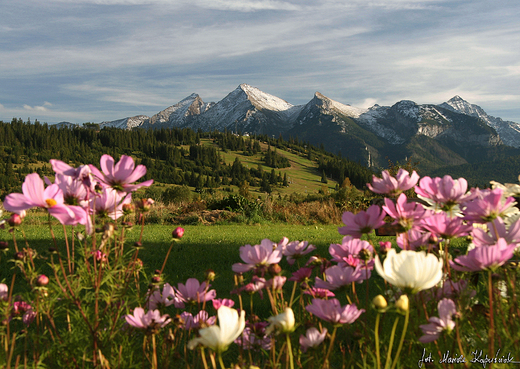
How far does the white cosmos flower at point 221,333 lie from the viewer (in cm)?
77

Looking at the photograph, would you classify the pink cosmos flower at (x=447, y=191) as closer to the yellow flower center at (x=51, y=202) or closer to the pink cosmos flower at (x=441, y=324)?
the pink cosmos flower at (x=441, y=324)

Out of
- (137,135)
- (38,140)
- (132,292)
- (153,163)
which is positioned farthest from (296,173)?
(132,292)

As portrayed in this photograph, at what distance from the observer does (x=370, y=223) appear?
3.77 feet

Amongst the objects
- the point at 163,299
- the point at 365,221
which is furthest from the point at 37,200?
the point at 365,221

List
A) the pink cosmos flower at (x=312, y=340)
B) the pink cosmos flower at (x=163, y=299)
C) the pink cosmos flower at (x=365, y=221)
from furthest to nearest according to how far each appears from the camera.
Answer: the pink cosmos flower at (x=163, y=299), the pink cosmos flower at (x=365, y=221), the pink cosmos flower at (x=312, y=340)

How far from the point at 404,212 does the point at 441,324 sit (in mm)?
336

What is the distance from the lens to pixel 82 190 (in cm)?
121

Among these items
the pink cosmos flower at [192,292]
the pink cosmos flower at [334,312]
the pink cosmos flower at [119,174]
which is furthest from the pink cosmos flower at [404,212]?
the pink cosmos flower at [119,174]

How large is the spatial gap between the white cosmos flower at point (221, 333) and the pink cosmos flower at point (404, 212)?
1.90ft

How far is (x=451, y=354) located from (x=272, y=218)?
10925 mm

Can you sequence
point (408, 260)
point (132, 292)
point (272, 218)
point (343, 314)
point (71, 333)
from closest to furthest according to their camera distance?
point (408, 260) < point (343, 314) < point (71, 333) < point (132, 292) < point (272, 218)

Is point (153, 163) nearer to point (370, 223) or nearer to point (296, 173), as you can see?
point (296, 173)

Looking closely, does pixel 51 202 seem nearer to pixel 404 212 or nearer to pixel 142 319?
pixel 142 319

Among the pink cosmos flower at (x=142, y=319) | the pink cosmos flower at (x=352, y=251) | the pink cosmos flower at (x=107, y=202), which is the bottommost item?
the pink cosmos flower at (x=142, y=319)
